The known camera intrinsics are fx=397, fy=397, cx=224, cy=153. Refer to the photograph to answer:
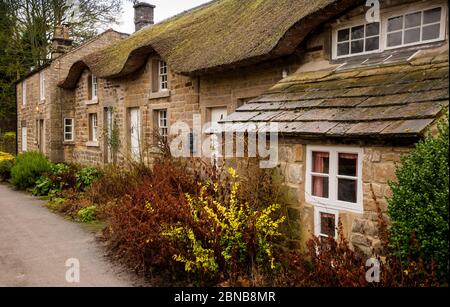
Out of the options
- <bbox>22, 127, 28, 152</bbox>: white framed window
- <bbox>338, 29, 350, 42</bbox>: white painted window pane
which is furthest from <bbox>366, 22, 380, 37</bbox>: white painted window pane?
<bbox>22, 127, 28, 152</bbox>: white framed window

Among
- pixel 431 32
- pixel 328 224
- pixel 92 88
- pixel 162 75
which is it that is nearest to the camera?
pixel 328 224

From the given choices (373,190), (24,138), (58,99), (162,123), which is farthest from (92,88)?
(373,190)

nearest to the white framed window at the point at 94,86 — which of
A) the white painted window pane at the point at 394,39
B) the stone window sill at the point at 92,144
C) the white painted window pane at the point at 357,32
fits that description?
the stone window sill at the point at 92,144

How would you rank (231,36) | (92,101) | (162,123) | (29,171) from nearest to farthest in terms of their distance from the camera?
(231,36)
(162,123)
(29,171)
(92,101)

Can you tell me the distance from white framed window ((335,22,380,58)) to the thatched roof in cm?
36

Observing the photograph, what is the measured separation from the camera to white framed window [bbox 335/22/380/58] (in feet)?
20.7

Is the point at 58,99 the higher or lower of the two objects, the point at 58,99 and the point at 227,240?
the higher

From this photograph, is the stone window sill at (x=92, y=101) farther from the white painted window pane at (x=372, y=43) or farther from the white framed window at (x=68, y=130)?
the white painted window pane at (x=372, y=43)

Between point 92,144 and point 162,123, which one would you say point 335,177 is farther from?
point 92,144

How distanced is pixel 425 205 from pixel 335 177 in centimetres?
140

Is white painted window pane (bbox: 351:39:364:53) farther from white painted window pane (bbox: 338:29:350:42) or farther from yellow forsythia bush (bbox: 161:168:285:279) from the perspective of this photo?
yellow forsythia bush (bbox: 161:168:285:279)

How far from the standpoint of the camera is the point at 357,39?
21.4ft
